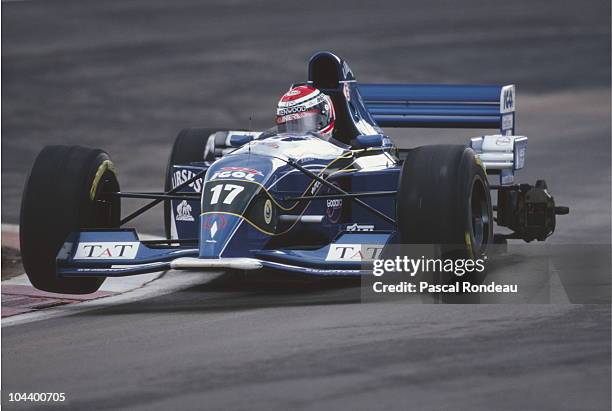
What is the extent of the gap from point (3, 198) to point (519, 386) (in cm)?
1096

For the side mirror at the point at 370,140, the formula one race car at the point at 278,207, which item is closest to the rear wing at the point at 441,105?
the formula one race car at the point at 278,207

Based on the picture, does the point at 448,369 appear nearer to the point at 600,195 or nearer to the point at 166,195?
the point at 166,195

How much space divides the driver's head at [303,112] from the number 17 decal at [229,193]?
158 centimetres

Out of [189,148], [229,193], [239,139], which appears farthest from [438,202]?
[189,148]

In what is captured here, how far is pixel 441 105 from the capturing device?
45.3 ft

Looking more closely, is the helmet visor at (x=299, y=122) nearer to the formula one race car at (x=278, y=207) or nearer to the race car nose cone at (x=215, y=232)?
the formula one race car at (x=278, y=207)

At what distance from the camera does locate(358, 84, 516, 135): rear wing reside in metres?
13.5

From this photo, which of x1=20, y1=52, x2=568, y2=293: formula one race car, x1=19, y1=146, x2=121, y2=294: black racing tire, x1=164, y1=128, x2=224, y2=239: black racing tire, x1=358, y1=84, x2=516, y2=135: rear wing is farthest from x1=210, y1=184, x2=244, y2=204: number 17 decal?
x1=358, y1=84, x2=516, y2=135: rear wing

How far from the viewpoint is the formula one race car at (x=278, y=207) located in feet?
31.0

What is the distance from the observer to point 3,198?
655 inches

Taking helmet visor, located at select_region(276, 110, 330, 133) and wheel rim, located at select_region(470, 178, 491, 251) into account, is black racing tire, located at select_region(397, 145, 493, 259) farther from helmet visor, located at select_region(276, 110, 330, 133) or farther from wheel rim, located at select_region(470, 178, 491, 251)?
helmet visor, located at select_region(276, 110, 330, 133)

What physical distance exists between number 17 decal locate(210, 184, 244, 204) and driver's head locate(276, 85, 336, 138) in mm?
1576

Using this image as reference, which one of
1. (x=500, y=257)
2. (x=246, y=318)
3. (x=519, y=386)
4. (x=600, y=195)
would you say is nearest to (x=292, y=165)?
(x=246, y=318)

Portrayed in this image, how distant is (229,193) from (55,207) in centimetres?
135
